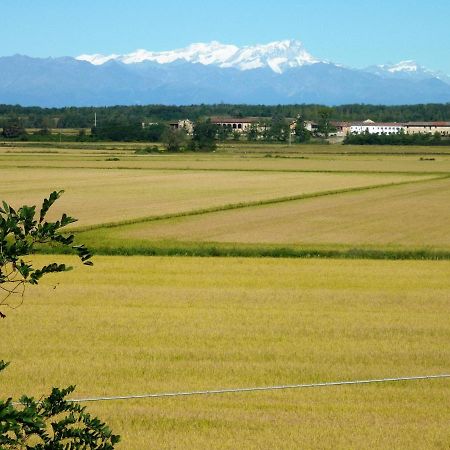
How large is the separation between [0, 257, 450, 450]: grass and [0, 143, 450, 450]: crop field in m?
0.03

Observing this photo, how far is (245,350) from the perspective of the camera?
12.4 metres

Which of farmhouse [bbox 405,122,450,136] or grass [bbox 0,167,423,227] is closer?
grass [bbox 0,167,423,227]

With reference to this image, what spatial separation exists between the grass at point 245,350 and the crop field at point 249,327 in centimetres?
3

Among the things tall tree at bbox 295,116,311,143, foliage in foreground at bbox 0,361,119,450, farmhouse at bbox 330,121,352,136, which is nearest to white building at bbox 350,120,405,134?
farmhouse at bbox 330,121,352,136

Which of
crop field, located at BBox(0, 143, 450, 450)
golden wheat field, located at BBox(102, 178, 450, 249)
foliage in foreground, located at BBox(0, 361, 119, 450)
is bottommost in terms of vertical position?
golden wheat field, located at BBox(102, 178, 450, 249)

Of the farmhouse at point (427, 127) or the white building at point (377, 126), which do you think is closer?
the farmhouse at point (427, 127)

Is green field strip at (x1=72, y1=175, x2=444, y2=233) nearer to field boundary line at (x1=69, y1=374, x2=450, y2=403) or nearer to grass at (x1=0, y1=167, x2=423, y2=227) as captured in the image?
grass at (x1=0, y1=167, x2=423, y2=227)

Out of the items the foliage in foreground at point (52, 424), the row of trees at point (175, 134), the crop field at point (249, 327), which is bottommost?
the row of trees at point (175, 134)

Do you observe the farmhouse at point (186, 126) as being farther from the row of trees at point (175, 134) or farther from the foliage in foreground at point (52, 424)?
the foliage in foreground at point (52, 424)

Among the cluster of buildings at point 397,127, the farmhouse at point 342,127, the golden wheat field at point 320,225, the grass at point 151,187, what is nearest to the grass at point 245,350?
the golden wheat field at point 320,225

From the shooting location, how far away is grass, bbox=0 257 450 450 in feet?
30.1

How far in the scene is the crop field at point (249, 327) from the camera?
937 centimetres

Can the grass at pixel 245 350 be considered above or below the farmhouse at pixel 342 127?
above

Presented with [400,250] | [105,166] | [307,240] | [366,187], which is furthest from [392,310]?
[105,166]
